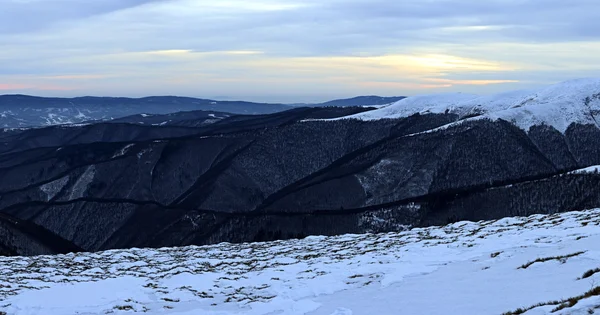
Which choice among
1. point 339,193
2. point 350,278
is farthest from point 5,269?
point 339,193

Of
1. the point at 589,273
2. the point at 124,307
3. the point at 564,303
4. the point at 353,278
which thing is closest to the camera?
the point at 564,303

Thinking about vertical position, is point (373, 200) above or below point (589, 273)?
below

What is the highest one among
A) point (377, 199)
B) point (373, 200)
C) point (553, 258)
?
point (553, 258)

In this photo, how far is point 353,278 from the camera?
96.1ft

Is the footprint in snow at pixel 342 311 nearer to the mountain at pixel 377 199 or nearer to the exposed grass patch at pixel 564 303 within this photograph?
the exposed grass patch at pixel 564 303

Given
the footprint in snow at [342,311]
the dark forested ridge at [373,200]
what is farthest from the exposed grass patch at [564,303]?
the dark forested ridge at [373,200]

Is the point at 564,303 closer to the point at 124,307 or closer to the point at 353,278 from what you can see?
the point at 353,278

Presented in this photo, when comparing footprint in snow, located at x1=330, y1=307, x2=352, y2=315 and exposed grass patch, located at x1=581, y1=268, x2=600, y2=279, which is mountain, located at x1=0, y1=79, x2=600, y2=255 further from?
exposed grass patch, located at x1=581, y1=268, x2=600, y2=279

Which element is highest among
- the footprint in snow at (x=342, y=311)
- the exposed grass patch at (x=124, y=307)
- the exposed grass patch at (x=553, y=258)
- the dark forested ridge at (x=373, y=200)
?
the exposed grass patch at (x=553, y=258)

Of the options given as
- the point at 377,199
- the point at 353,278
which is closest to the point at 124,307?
the point at 353,278

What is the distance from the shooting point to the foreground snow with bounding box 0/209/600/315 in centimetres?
2062

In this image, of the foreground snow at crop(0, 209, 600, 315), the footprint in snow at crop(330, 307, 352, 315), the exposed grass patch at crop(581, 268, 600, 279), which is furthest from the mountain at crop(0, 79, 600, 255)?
the exposed grass patch at crop(581, 268, 600, 279)

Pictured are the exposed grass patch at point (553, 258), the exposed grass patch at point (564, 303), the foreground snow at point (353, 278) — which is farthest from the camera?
the exposed grass patch at point (553, 258)

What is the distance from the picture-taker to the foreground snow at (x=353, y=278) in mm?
20625
